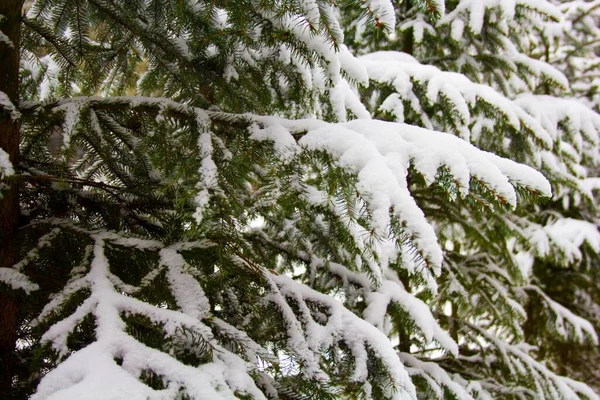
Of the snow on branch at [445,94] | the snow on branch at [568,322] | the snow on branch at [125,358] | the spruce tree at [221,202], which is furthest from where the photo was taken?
the snow on branch at [568,322]

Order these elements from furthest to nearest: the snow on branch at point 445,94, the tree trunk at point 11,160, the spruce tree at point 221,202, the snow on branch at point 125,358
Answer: the snow on branch at point 445,94 < the tree trunk at point 11,160 < the spruce tree at point 221,202 < the snow on branch at point 125,358

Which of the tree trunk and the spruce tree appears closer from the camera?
the spruce tree

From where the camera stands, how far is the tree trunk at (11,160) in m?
1.86

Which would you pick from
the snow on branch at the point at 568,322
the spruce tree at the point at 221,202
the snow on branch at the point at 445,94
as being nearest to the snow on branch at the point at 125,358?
the spruce tree at the point at 221,202

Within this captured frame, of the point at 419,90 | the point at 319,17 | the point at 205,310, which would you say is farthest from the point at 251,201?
the point at 419,90

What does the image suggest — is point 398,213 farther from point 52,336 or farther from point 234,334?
point 52,336

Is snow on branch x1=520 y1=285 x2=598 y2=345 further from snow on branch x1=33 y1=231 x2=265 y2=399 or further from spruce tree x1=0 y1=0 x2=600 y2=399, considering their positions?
snow on branch x1=33 y1=231 x2=265 y2=399

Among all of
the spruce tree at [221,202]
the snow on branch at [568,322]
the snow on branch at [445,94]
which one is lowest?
Answer: the snow on branch at [568,322]

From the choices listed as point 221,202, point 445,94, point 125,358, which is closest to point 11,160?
point 221,202

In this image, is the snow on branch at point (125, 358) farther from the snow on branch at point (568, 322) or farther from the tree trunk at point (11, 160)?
the snow on branch at point (568, 322)

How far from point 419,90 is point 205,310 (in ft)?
8.11

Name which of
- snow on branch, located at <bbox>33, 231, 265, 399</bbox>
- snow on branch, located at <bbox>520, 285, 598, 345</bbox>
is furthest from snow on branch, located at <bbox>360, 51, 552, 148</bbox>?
snow on branch, located at <bbox>520, 285, 598, 345</bbox>

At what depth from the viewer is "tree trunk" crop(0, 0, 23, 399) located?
1860 millimetres

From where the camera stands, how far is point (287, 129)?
1806 mm
